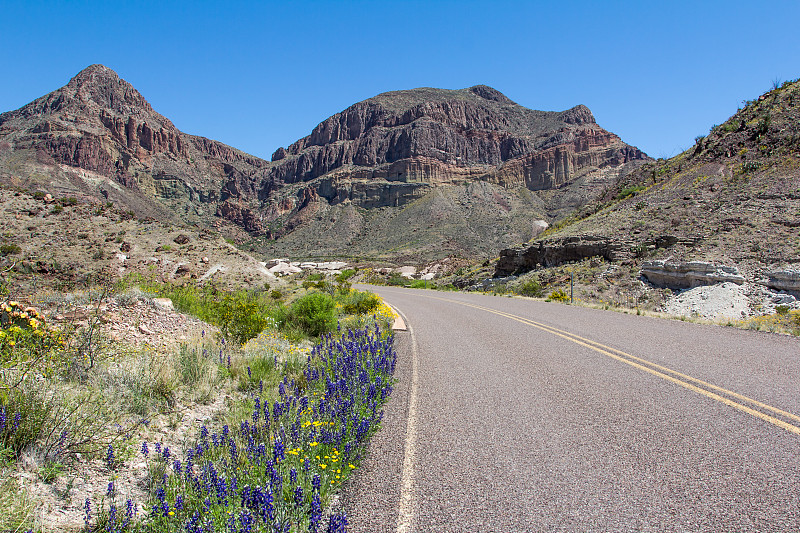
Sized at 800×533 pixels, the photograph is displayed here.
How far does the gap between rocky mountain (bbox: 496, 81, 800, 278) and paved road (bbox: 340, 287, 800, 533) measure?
532 inches

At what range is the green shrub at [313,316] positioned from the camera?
32.0 feet

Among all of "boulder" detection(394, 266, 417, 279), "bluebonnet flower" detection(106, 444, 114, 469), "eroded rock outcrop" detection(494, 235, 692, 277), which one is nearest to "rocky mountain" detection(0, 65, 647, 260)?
"boulder" detection(394, 266, 417, 279)

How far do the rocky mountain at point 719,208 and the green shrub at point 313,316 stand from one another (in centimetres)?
1619

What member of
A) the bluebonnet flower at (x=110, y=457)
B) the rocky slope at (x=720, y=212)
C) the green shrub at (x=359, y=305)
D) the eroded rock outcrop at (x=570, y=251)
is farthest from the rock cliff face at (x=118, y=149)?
the bluebonnet flower at (x=110, y=457)

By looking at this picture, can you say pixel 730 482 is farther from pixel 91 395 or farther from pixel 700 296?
pixel 700 296

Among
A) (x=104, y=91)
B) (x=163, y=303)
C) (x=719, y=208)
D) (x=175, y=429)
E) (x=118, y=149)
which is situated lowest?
(x=175, y=429)

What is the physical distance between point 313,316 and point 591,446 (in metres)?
7.39

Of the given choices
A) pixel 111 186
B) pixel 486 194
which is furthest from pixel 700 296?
pixel 111 186

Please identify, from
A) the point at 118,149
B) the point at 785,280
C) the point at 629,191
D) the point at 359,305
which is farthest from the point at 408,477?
the point at 118,149

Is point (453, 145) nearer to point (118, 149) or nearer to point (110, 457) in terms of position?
point (118, 149)

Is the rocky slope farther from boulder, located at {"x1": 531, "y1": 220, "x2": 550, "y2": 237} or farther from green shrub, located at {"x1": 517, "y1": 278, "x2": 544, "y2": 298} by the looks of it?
boulder, located at {"x1": 531, "y1": 220, "x2": 550, "y2": 237}

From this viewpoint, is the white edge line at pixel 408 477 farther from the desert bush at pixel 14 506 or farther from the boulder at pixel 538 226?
the boulder at pixel 538 226

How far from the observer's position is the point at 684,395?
4.45 meters

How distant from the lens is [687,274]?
1692cm
